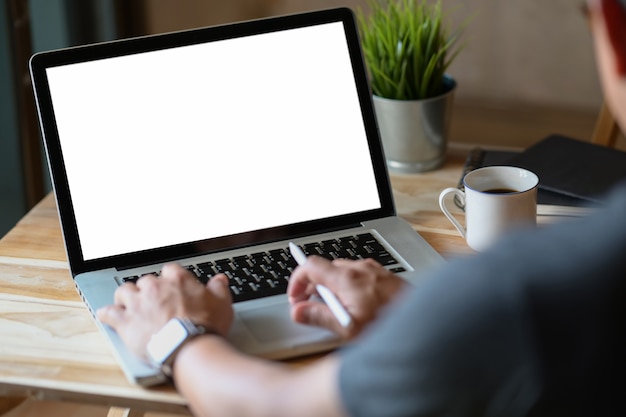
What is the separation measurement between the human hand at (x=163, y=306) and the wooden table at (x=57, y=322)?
4cm

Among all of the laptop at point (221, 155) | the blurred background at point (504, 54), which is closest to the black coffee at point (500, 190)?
the laptop at point (221, 155)

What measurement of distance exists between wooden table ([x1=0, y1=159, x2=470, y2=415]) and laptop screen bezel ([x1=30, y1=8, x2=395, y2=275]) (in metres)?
0.07

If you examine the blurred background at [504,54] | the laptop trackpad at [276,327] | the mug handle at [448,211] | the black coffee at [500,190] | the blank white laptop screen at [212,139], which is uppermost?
the blank white laptop screen at [212,139]

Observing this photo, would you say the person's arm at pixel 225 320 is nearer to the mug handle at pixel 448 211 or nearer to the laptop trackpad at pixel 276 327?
the laptop trackpad at pixel 276 327

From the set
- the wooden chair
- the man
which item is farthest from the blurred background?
the man

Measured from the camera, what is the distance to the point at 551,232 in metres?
0.66

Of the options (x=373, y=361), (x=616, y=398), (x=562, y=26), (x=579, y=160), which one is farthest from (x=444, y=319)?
(x=562, y=26)

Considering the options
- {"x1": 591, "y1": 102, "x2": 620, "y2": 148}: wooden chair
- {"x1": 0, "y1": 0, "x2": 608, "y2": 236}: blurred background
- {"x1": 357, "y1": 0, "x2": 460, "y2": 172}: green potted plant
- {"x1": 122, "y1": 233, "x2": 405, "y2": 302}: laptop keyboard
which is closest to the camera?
{"x1": 122, "y1": 233, "x2": 405, "y2": 302}: laptop keyboard

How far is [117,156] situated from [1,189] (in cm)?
123

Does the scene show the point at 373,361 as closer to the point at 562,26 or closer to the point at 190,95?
the point at 190,95

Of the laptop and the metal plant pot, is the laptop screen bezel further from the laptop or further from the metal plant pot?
the metal plant pot

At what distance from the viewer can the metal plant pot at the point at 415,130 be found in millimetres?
1473

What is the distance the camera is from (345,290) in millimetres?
1012

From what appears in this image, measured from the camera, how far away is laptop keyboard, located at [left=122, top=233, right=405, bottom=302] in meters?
1.13
